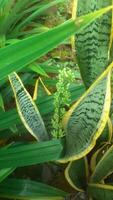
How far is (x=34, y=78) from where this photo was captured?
1.77 m

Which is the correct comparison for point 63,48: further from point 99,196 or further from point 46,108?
point 99,196

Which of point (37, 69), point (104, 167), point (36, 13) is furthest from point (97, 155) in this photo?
point (36, 13)

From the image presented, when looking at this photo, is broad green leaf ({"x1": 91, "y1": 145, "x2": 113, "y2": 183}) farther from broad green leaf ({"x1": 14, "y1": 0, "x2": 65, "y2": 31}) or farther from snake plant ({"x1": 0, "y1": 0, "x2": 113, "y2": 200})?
broad green leaf ({"x1": 14, "y1": 0, "x2": 65, "y2": 31})

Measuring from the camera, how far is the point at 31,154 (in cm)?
104

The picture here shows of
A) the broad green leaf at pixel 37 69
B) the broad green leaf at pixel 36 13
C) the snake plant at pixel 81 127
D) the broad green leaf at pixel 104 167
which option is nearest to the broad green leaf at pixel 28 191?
the snake plant at pixel 81 127

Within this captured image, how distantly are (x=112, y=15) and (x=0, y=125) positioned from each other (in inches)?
17.9

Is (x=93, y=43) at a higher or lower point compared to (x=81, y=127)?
higher

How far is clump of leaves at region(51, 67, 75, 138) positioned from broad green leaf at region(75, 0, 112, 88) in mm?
88

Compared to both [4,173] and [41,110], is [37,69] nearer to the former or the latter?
[41,110]

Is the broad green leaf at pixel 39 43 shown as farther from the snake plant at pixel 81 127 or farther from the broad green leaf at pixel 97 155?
the broad green leaf at pixel 97 155

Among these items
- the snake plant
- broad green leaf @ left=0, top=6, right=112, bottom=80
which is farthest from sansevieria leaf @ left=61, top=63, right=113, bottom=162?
broad green leaf @ left=0, top=6, right=112, bottom=80

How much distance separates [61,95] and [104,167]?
10.1 inches

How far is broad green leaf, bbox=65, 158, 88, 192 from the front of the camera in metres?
1.16

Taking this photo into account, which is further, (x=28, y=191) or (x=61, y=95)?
(x=28, y=191)
